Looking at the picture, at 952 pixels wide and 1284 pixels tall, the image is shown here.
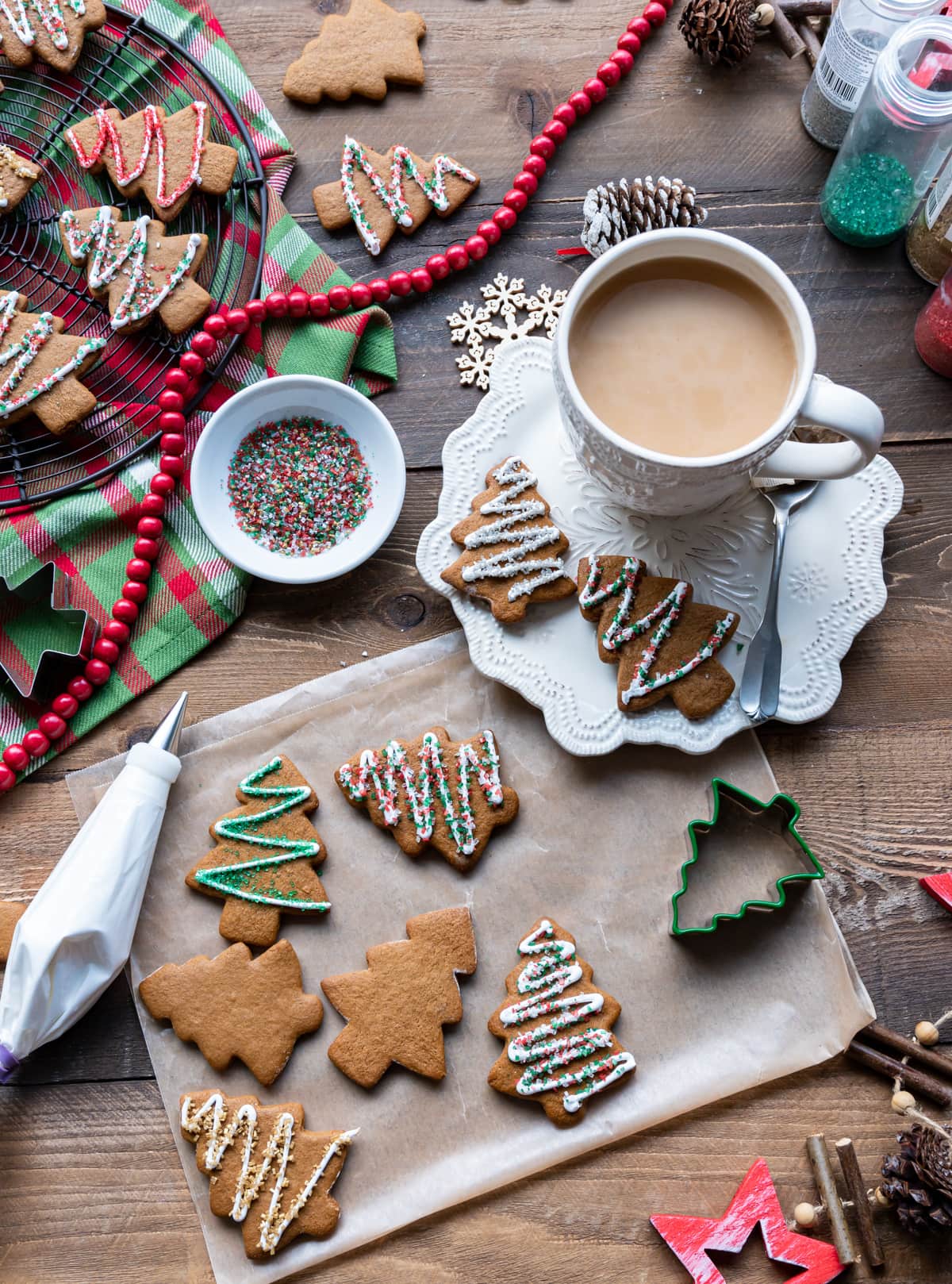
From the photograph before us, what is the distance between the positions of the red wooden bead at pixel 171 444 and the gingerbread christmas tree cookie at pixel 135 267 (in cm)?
15

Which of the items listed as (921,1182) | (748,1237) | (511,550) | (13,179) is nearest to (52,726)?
(511,550)

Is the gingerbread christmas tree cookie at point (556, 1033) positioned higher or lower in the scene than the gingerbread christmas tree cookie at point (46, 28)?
lower

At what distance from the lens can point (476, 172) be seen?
1.60 metres

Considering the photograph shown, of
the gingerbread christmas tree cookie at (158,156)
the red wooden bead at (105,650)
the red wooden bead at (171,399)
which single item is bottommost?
the red wooden bead at (105,650)

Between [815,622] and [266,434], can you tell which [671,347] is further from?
[266,434]

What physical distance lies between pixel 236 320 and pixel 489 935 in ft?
3.08

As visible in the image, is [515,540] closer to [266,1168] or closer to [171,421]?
[171,421]

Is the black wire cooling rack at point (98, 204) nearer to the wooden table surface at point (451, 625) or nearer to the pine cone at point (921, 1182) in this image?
the wooden table surface at point (451, 625)

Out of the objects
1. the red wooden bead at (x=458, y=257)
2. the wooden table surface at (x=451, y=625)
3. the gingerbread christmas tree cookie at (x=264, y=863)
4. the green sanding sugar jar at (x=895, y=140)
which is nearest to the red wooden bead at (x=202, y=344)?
the wooden table surface at (x=451, y=625)

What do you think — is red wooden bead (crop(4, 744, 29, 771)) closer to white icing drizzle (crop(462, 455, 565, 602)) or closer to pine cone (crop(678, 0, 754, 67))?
white icing drizzle (crop(462, 455, 565, 602))

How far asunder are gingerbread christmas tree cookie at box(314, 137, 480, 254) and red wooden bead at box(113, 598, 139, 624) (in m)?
0.63

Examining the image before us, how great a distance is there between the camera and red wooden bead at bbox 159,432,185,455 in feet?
4.96

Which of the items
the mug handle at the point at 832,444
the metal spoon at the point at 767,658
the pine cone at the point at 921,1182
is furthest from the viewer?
the metal spoon at the point at 767,658

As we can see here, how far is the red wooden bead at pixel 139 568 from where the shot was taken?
1509 mm
